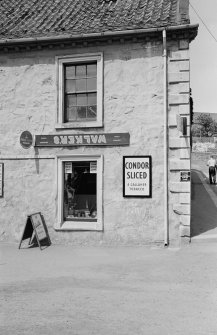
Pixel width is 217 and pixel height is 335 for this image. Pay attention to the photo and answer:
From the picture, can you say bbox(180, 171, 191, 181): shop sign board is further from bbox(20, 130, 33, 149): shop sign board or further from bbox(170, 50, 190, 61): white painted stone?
bbox(20, 130, 33, 149): shop sign board

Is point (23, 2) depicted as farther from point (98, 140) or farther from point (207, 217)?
point (207, 217)

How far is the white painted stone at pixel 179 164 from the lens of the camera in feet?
35.0

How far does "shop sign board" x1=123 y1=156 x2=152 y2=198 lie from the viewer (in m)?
10.9

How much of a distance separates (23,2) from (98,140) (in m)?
6.26

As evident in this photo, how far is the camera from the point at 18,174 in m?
11.8

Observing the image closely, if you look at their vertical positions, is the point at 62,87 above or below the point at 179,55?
below

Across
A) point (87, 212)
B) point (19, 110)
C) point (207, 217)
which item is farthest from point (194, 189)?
point (19, 110)

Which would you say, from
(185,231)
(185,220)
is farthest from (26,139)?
(185,231)

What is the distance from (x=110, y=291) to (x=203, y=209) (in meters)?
8.13

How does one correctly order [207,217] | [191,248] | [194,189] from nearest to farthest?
[191,248] < [207,217] < [194,189]

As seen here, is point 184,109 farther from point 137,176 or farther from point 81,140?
point 81,140

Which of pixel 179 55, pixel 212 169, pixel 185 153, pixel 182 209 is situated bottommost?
pixel 182 209

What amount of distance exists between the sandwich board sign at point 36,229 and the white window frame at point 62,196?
0.38m

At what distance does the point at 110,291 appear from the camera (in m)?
6.89
